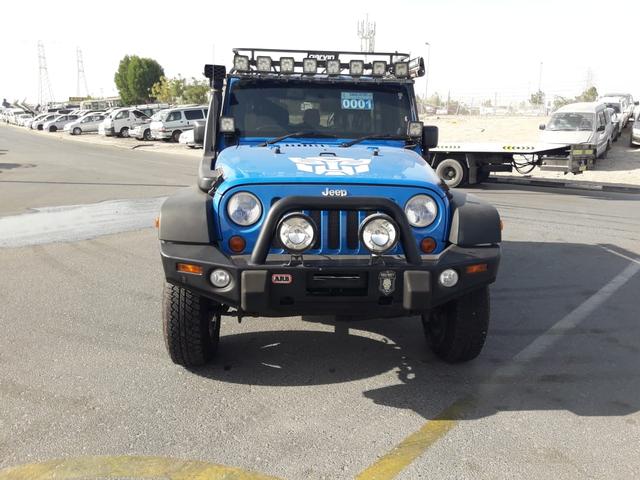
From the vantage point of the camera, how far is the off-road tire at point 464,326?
398cm

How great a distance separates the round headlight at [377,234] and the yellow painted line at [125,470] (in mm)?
1357

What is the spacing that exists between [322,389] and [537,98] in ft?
169

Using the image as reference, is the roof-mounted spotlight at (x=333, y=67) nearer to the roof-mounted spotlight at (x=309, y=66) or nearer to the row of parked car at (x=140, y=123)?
the roof-mounted spotlight at (x=309, y=66)

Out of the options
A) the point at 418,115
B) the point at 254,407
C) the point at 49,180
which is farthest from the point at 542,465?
the point at 49,180

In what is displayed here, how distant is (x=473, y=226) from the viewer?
144 inches

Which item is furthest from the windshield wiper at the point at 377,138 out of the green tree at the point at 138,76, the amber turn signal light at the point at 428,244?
the green tree at the point at 138,76

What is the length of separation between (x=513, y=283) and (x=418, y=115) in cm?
223

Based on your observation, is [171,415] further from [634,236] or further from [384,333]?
[634,236]

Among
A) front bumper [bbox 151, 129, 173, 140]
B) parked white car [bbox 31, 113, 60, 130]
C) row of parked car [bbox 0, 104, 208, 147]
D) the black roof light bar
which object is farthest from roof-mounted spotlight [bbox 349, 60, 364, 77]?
parked white car [bbox 31, 113, 60, 130]

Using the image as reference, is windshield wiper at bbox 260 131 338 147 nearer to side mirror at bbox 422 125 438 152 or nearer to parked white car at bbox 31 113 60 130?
side mirror at bbox 422 125 438 152

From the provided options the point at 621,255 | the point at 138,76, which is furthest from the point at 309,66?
the point at 138,76

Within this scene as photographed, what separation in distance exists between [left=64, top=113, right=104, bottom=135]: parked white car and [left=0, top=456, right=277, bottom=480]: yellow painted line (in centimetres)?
4554

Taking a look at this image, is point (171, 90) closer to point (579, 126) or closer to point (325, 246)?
point (579, 126)

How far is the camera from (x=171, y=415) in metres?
3.49
